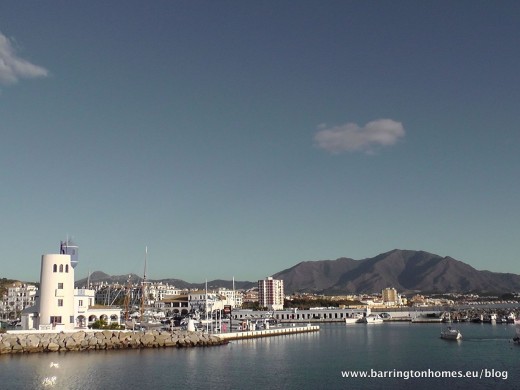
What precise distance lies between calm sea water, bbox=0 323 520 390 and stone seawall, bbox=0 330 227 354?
2.54 m

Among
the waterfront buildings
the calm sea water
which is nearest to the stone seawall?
the calm sea water

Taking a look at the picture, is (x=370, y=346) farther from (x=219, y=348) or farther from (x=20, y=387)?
(x=20, y=387)

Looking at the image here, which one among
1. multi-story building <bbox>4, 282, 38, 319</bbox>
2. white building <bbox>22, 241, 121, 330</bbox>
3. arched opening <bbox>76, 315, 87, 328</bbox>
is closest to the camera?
white building <bbox>22, 241, 121, 330</bbox>

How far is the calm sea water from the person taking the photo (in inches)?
1460

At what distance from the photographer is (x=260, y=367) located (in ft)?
148

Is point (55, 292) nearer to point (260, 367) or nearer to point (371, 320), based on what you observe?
point (260, 367)

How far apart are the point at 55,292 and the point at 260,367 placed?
25456 mm

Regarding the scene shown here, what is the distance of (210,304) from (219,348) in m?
86.4

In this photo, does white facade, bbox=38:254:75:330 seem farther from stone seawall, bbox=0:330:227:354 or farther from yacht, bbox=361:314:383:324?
yacht, bbox=361:314:383:324

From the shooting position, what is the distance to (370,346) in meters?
64.9

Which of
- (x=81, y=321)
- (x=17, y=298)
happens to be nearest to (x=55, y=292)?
(x=81, y=321)

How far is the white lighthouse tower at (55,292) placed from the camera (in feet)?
194

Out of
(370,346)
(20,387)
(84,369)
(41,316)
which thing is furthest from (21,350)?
(370,346)

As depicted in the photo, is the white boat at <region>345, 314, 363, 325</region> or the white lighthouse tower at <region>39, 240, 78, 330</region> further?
the white boat at <region>345, 314, 363, 325</region>
